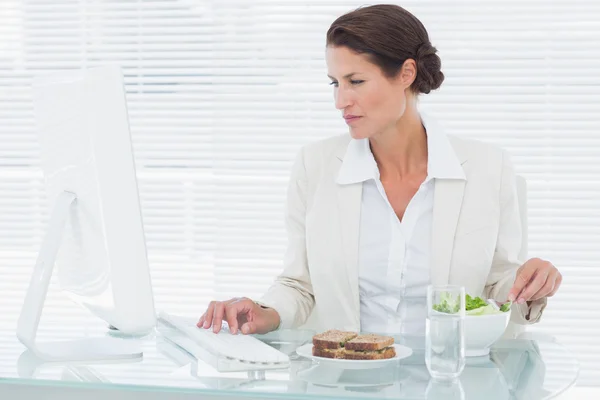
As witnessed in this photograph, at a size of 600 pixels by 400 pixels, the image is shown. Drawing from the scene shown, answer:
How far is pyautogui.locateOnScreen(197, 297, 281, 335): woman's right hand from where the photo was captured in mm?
1721

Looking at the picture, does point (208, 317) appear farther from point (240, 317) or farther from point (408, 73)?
point (408, 73)

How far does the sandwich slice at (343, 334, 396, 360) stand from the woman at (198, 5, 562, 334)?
26.8 inches

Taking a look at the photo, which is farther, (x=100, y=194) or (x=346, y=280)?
(x=346, y=280)

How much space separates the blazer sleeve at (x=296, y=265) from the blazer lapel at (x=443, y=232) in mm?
356

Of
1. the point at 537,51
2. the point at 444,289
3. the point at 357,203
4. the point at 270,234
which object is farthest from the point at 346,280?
the point at 537,51

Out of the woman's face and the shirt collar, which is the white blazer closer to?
the shirt collar

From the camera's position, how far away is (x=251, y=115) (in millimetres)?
3828

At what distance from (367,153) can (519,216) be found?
1.47ft

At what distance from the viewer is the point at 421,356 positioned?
1.52m

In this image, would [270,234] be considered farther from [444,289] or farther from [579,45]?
[444,289]

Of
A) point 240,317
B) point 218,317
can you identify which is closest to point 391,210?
point 240,317

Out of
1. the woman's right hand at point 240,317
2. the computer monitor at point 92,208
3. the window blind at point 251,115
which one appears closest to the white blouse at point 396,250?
the woman's right hand at point 240,317

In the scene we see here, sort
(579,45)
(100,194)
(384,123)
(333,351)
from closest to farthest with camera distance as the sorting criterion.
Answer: (100,194) → (333,351) → (384,123) → (579,45)

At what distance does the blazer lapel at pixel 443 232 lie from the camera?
2.20 metres
